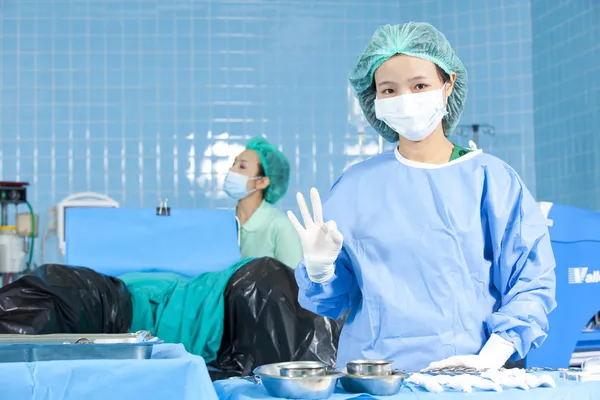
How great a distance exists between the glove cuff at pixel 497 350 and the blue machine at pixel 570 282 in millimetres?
1468

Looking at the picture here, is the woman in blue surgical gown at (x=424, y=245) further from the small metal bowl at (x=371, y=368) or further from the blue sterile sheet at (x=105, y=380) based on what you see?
the blue sterile sheet at (x=105, y=380)

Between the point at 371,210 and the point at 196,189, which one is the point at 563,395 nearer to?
the point at 371,210

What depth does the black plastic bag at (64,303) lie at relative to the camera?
313 cm

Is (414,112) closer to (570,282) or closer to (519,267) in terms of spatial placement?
(519,267)

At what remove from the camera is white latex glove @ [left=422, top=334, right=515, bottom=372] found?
1.78 m

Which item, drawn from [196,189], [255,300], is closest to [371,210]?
[255,300]

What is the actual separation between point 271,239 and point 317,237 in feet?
10.5

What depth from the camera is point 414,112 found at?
2137 millimetres

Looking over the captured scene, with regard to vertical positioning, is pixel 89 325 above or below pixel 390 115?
below

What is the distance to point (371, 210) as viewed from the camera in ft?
6.86

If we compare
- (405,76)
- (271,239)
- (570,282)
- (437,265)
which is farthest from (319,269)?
(271,239)

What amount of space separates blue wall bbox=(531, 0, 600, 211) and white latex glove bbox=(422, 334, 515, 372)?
3.53 m

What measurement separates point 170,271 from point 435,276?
101 inches

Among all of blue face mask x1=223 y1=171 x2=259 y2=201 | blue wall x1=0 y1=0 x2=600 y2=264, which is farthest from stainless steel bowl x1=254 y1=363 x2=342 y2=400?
blue wall x1=0 y1=0 x2=600 y2=264
